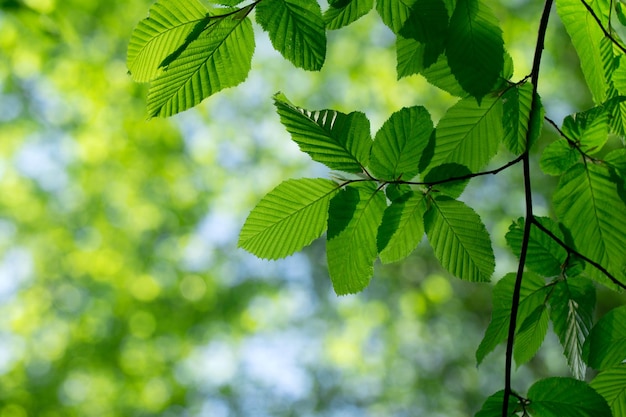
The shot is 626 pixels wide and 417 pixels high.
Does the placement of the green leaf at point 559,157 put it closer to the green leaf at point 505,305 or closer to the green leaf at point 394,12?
the green leaf at point 505,305

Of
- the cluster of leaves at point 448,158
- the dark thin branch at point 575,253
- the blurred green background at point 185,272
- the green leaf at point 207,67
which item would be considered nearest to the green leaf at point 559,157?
the cluster of leaves at point 448,158

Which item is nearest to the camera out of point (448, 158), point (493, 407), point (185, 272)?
point (493, 407)

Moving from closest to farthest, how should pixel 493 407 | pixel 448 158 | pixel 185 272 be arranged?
pixel 493 407 < pixel 448 158 < pixel 185 272

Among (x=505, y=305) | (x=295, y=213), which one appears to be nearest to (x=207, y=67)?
(x=295, y=213)

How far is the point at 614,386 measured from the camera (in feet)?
1.89

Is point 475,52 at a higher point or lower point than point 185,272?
lower

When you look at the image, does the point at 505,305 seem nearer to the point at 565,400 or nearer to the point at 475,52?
the point at 565,400

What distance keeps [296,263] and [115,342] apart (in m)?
2.24

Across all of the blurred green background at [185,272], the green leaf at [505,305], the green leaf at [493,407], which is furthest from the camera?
the blurred green background at [185,272]

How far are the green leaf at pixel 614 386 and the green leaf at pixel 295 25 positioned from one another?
42 cm

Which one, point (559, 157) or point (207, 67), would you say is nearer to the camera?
point (207, 67)

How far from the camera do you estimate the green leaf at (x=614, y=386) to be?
57 centimetres

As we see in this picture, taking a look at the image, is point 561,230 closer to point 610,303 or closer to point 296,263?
point 610,303

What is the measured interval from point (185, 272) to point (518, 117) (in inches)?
255
